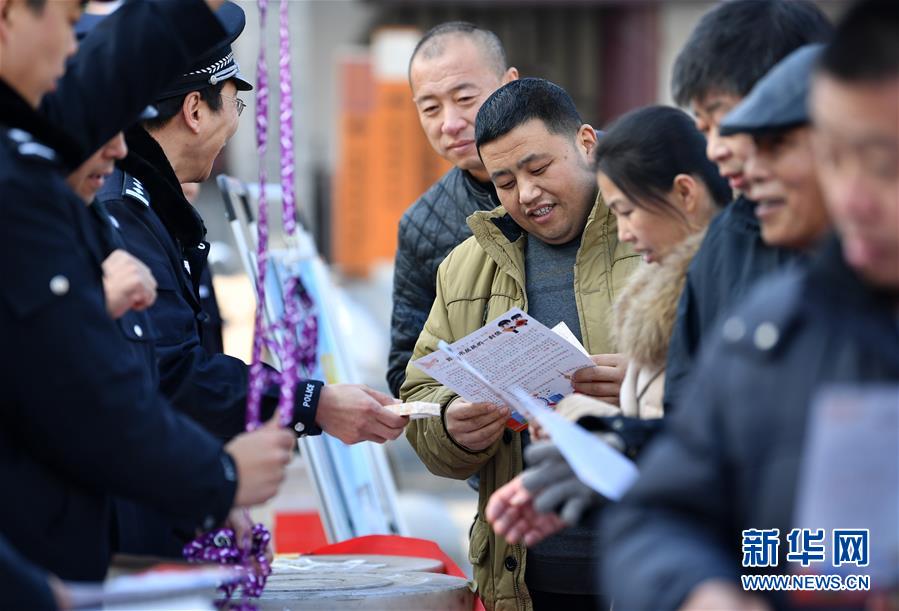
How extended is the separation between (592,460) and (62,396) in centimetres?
77

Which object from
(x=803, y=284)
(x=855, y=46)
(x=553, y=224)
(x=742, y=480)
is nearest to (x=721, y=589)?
(x=742, y=480)

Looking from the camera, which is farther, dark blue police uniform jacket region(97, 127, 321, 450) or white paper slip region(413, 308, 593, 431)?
dark blue police uniform jacket region(97, 127, 321, 450)

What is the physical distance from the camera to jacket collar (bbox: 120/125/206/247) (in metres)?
3.09

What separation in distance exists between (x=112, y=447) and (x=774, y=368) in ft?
3.18

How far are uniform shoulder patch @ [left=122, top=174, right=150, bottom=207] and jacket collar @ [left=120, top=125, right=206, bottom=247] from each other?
0.04m

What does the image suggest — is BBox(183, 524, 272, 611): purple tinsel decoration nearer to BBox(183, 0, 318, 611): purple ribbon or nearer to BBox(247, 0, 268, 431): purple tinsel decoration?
BBox(183, 0, 318, 611): purple ribbon

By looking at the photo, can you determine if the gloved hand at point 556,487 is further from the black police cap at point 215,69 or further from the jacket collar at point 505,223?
the black police cap at point 215,69

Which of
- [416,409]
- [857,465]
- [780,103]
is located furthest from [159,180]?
[857,465]

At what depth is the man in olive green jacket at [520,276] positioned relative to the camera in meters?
3.08

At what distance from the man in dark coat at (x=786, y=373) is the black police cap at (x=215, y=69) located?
5.89 feet

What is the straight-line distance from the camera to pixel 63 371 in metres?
1.95

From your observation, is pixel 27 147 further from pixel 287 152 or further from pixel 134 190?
pixel 134 190

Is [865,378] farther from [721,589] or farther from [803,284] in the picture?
[721,589]

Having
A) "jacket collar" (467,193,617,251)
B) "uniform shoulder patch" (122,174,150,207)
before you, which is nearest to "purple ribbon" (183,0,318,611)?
"uniform shoulder patch" (122,174,150,207)
